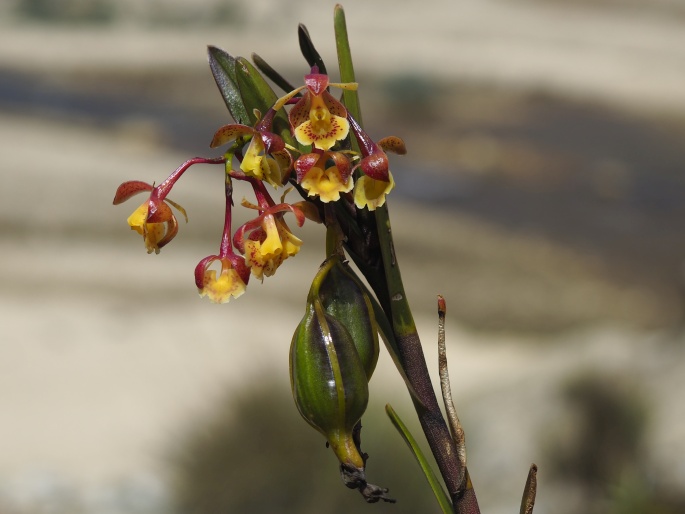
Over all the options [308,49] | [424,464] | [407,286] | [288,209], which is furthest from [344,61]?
[407,286]

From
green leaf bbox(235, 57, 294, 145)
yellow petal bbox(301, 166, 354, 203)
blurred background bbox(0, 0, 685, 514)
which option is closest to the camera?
yellow petal bbox(301, 166, 354, 203)

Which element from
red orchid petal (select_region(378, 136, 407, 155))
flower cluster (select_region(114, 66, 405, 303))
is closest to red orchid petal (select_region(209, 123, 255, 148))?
flower cluster (select_region(114, 66, 405, 303))

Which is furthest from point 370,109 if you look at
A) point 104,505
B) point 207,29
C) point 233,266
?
point 233,266

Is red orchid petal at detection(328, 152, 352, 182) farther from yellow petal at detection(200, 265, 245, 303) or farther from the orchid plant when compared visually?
yellow petal at detection(200, 265, 245, 303)

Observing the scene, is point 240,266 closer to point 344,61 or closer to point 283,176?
point 283,176

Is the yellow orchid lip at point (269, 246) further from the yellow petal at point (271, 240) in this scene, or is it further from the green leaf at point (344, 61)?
the green leaf at point (344, 61)

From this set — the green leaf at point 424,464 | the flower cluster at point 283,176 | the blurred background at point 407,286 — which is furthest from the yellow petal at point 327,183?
the blurred background at point 407,286
